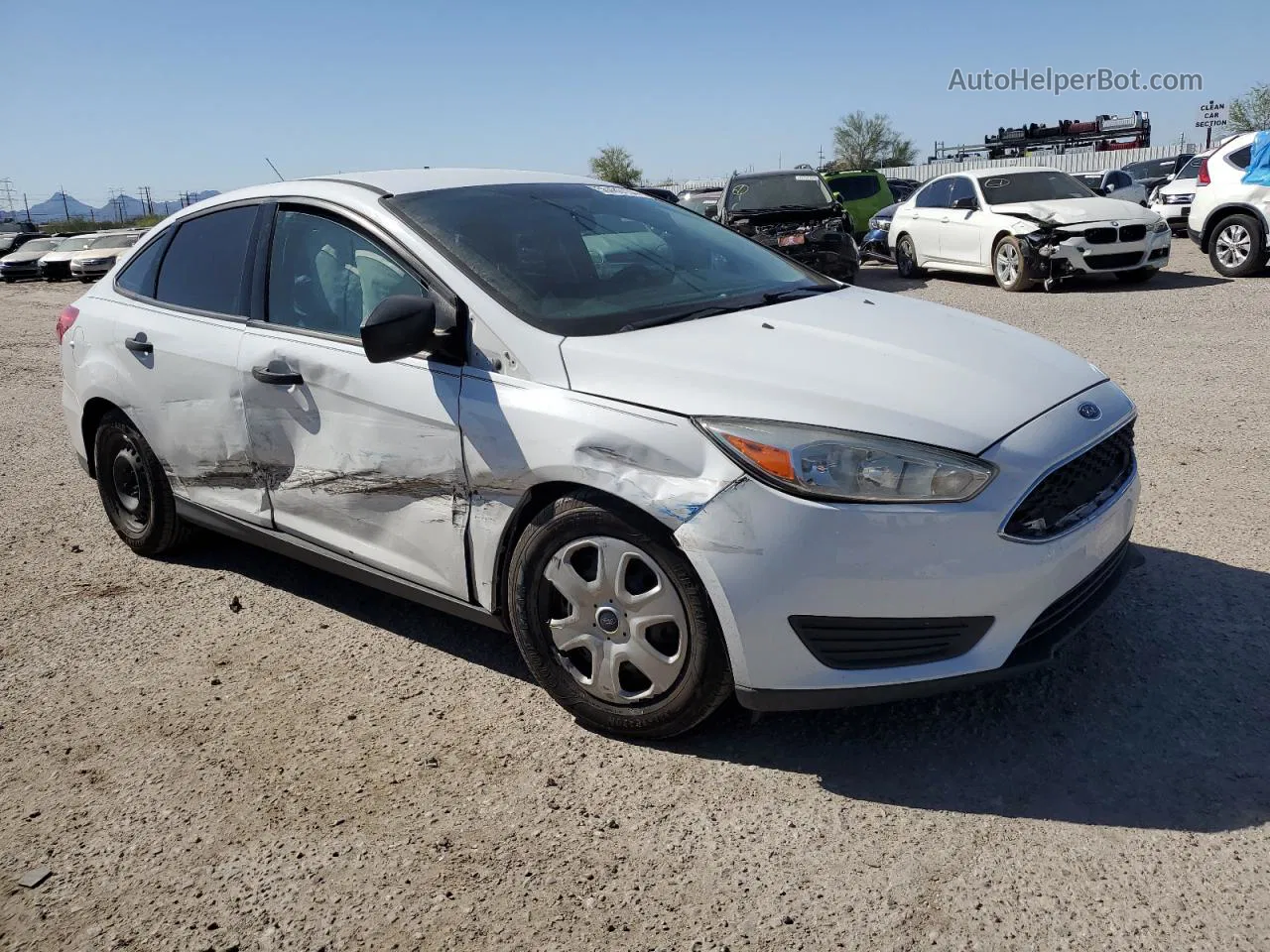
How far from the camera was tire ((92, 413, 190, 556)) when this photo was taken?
4.58 m

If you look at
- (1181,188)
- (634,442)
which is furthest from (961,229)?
(634,442)

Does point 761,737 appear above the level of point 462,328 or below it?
below

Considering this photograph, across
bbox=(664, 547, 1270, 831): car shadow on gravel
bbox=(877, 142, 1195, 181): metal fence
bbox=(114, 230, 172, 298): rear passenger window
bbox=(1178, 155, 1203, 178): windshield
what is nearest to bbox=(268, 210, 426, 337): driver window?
bbox=(114, 230, 172, 298): rear passenger window

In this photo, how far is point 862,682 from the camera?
2725 mm

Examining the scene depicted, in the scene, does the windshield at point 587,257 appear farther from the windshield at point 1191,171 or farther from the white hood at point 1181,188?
the windshield at point 1191,171

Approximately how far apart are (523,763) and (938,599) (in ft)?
4.11

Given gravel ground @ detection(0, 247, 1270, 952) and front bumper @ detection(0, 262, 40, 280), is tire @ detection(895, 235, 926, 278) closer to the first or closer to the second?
gravel ground @ detection(0, 247, 1270, 952)

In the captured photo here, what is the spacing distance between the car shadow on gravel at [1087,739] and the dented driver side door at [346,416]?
42.1 inches

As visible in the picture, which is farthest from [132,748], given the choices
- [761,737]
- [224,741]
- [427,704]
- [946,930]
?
[946,930]

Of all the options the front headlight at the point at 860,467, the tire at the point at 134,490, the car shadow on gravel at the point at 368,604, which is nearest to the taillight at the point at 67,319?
the tire at the point at 134,490

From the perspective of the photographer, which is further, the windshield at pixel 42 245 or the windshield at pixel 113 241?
the windshield at pixel 42 245

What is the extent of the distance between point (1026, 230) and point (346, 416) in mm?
11184

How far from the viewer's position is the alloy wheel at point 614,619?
286 centimetres

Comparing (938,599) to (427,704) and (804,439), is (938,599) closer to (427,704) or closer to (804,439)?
(804,439)
